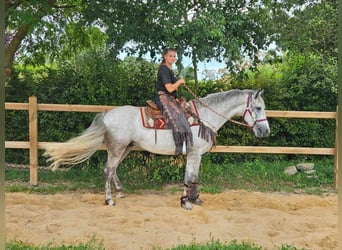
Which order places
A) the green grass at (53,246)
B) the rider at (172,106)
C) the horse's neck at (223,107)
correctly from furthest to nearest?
the horse's neck at (223,107), the rider at (172,106), the green grass at (53,246)

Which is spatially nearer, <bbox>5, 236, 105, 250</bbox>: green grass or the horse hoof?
<bbox>5, 236, 105, 250</bbox>: green grass

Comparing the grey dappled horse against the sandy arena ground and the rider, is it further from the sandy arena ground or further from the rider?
the sandy arena ground

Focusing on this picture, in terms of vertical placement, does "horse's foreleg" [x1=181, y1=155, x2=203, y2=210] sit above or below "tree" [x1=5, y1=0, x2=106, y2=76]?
below

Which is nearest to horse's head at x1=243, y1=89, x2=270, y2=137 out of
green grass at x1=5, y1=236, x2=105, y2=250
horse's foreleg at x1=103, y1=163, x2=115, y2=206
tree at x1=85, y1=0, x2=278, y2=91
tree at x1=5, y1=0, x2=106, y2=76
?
tree at x1=85, y1=0, x2=278, y2=91

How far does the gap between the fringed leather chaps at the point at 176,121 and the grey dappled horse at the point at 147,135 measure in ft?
0.49

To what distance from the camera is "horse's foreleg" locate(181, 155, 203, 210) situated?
5113mm

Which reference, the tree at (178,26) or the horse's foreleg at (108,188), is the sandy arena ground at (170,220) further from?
the tree at (178,26)

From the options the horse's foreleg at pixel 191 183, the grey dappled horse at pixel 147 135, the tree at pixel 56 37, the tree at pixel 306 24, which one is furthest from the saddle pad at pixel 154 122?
the tree at pixel 56 37

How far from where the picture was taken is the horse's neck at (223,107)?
17.6ft

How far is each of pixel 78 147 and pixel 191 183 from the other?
5.06ft

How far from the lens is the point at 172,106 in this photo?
16.6 ft

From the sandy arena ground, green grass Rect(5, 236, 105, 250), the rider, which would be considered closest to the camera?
green grass Rect(5, 236, 105, 250)

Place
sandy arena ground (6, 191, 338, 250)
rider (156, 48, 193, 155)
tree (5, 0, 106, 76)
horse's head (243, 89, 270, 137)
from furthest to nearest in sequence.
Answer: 1. tree (5, 0, 106, 76)
2. horse's head (243, 89, 270, 137)
3. rider (156, 48, 193, 155)
4. sandy arena ground (6, 191, 338, 250)

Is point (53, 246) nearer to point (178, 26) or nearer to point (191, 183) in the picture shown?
point (191, 183)
